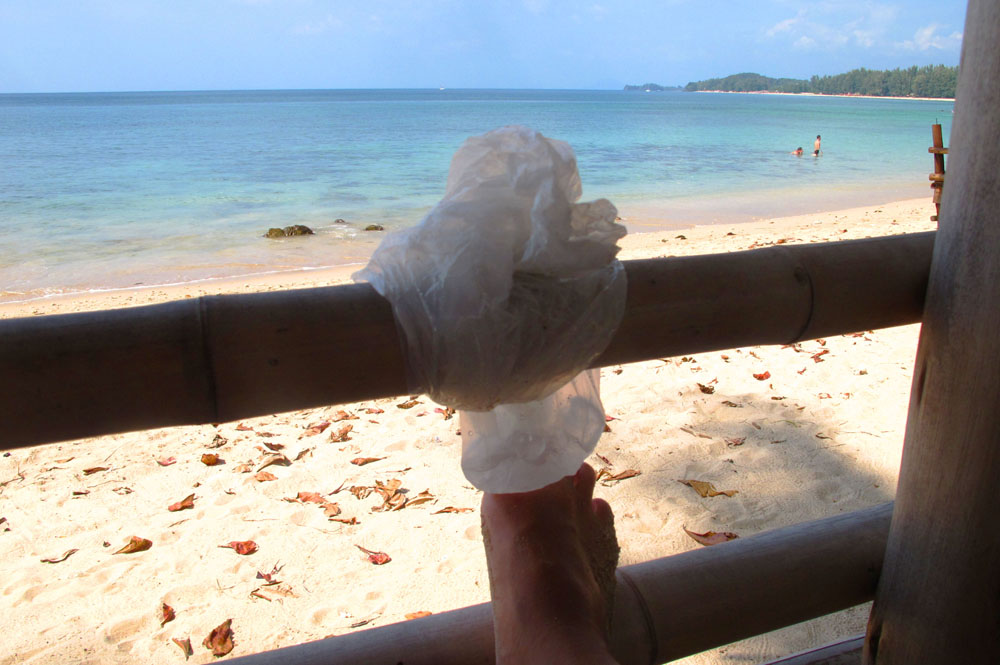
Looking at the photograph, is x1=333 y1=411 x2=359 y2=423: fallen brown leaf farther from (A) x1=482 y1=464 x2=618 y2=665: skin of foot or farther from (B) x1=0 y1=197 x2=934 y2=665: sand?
(A) x1=482 y1=464 x2=618 y2=665: skin of foot

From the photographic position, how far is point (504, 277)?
800mm

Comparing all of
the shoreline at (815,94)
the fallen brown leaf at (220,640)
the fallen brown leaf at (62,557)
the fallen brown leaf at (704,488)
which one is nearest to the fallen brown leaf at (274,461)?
the fallen brown leaf at (62,557)

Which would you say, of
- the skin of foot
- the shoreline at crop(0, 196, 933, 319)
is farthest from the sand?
the shoreline at crop(0, 196, 933, 319)

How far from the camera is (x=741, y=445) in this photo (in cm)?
301

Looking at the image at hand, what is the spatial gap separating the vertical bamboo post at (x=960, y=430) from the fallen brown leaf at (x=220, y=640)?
5.24 feet

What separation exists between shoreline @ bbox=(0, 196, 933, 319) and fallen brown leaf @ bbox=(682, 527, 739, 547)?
10.3 ft

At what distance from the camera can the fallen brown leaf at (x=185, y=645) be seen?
1.93m

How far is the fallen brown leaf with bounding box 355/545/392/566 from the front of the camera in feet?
7.64

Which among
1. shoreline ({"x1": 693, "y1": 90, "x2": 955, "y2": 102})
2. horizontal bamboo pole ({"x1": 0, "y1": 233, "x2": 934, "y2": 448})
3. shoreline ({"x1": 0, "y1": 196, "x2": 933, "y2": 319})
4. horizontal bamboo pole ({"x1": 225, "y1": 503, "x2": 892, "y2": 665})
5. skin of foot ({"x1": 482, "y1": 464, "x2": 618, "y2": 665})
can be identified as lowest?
shoreline ({"x1": 0, "y1": 196, "x2": 933, "y2": 319})

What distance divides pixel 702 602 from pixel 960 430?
470 mm

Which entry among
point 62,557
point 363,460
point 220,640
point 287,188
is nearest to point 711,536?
point 363,460

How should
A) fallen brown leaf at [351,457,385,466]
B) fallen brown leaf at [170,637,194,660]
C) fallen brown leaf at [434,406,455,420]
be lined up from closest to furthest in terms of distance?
fallen brown leaf at [170,637,194,660], fallen brown leaf at [351,457,385,466], fallen brown leaf at [434,406,455,420]

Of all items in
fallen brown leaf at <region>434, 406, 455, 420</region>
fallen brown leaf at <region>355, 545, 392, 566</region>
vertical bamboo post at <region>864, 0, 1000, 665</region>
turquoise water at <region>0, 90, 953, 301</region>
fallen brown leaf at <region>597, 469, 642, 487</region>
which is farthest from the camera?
turquoise water at <region>0, 90, 953, 301</region>

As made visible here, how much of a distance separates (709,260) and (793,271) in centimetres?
13
